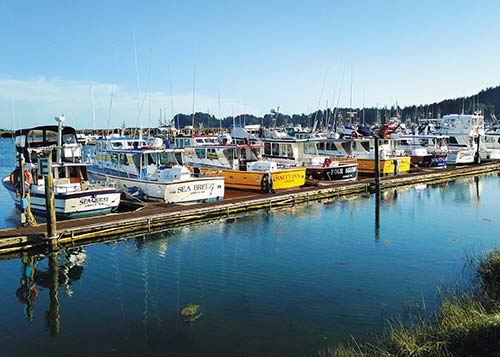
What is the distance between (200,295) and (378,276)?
4954 millimetres

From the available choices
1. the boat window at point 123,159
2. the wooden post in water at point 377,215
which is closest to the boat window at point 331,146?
the wooden post in water at point 377,215

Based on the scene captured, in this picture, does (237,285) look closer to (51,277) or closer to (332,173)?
(51,277)

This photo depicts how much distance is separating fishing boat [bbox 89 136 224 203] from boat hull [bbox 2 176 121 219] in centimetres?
291

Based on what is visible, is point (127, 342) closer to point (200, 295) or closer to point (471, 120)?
point (200, 295)

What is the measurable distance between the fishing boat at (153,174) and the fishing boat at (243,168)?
10.3 ft

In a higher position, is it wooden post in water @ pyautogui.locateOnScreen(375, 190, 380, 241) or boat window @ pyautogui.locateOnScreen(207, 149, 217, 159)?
boat window @ pyautogui.locateOnScreen(207, 149, 217, 159)

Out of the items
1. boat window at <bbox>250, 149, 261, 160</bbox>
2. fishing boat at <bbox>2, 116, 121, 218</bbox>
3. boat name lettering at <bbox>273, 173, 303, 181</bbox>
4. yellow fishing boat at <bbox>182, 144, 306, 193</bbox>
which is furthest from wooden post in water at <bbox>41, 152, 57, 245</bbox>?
boat window at <bbox>250, 149, 261, 160</bbox>

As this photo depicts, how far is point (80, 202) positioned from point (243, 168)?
11.2 metres

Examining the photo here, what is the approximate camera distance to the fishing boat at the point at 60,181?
60.1 feet

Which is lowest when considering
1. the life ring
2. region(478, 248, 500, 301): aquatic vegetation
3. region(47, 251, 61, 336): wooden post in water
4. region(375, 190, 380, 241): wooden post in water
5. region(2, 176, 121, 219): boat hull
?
region(47, 251, 61, 336): wooden post in water

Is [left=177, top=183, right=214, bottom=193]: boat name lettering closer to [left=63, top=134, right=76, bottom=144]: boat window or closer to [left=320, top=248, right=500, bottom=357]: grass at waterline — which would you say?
[left=63, top=134, right=76, bottom=144]: boat window

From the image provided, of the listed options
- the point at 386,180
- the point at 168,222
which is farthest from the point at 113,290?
the point at 386,180

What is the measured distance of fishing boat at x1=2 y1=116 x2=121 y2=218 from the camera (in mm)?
18312

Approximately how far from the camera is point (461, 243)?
54.4ft
